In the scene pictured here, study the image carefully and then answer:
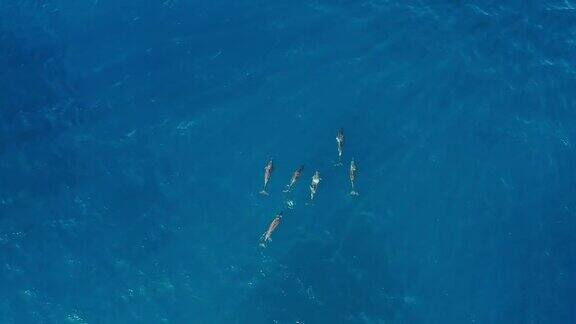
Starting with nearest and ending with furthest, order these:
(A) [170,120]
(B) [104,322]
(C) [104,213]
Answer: (B) [104,322] < (C) [104,213] < (A) [170,120]

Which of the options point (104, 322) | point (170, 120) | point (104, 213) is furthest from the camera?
point (170, 120)

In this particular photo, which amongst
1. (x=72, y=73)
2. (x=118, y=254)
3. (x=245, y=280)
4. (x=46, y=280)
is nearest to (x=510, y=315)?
(x=245, y=280)

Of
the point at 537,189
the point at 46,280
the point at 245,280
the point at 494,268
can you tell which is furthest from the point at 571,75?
the point at 46,280

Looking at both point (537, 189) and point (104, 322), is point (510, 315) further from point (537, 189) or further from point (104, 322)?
point (104, 322)

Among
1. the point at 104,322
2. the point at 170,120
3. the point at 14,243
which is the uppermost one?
the point at 170,120

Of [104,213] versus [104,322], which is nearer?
[104,322]

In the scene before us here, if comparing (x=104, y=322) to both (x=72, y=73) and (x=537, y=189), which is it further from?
(x=537, y=189)

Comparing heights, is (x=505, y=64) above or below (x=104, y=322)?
above
